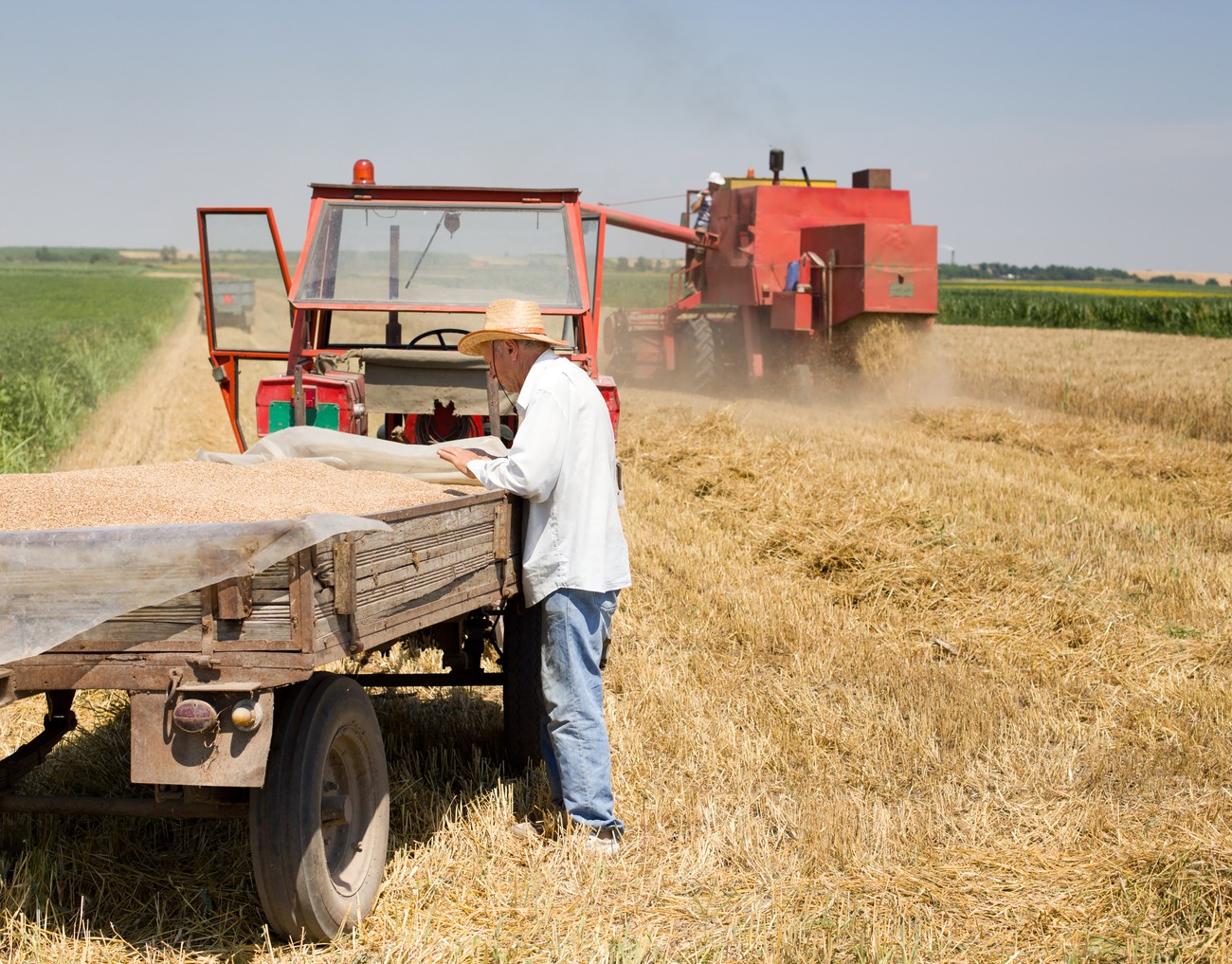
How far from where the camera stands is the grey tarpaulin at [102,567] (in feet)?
8.75

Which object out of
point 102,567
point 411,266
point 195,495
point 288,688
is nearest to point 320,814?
point 288,688

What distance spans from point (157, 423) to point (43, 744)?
11814 mm

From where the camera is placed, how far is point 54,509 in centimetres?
313

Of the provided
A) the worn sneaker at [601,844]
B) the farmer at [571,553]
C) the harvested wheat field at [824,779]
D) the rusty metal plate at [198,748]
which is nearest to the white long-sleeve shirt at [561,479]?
the farmer at [571,553]

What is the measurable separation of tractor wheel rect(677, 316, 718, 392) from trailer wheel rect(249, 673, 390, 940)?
15.0 meters

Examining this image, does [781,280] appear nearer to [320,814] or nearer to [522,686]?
[522,686]

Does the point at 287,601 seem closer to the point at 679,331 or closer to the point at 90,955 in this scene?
the point at 90,955

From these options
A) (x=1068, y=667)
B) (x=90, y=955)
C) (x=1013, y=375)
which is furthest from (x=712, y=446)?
(x=1013, y=375)

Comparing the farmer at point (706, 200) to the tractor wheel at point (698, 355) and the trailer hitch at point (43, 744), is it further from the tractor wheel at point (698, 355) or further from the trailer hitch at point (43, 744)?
the trailer hitch at point (43, 744)

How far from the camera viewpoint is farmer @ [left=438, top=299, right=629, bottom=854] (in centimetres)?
373

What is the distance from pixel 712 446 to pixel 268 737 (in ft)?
26.1

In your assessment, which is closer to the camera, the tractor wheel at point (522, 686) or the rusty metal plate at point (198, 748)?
the rusty metal plate at point (198, 748)

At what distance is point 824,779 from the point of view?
4309mm

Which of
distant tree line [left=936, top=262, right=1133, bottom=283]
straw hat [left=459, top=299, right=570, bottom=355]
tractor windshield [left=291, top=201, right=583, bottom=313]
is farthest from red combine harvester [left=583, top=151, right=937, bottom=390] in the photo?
distant tree line [left=936, top=262, right=1133, bottom=283]
